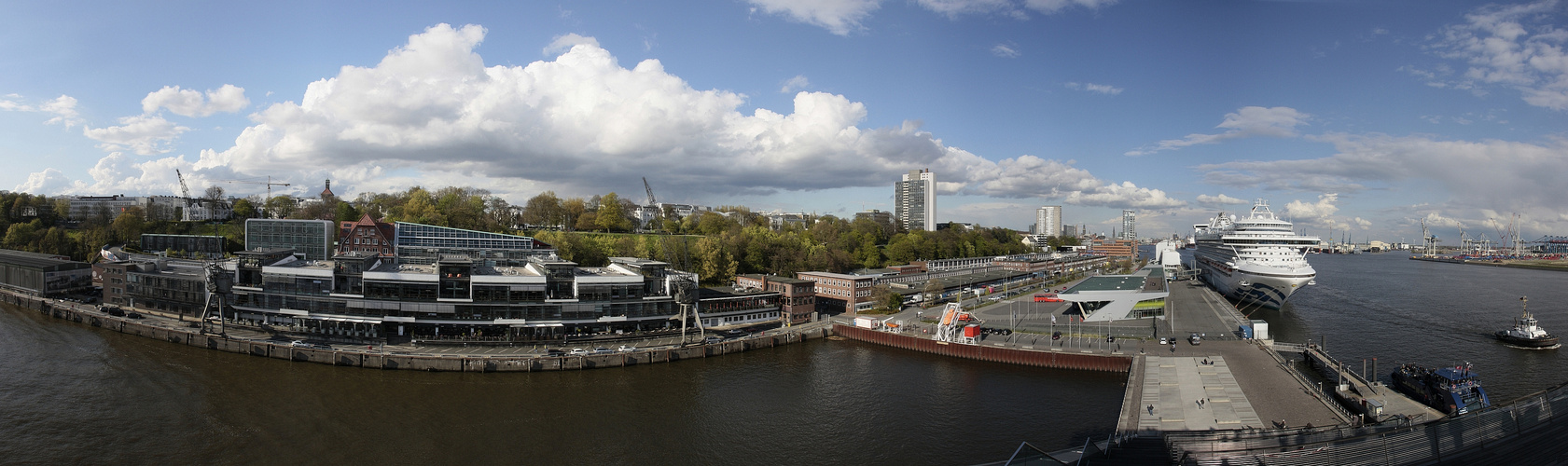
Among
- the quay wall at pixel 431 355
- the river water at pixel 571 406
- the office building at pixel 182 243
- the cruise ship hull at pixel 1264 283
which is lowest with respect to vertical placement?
the river water at pixel 571 406

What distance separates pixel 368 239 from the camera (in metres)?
46.5

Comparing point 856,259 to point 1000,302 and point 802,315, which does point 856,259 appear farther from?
point 802,315

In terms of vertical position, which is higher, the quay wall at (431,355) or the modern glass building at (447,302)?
the modern glass building at (447,302)

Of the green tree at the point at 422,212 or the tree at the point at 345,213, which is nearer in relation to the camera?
the green tree at the point at 422,212

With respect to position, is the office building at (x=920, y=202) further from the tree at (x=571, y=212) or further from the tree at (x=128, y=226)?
the tree at (x=128, y=226)

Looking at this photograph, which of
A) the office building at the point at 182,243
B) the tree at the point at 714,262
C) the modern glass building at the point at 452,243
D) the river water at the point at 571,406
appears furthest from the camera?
the office building at the point at 182,243

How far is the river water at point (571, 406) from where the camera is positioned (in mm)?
17984

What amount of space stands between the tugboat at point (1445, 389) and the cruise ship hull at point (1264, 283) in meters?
21.0

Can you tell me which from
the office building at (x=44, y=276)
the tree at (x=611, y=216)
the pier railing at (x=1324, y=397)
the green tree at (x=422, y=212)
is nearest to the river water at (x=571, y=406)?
the pier railing at (x=1324, y=397)

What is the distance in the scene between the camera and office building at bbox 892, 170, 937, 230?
132250 mm

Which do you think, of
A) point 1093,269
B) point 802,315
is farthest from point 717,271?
point 1093,269

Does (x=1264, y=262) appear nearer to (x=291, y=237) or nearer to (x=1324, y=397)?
(x=1324, y=397)

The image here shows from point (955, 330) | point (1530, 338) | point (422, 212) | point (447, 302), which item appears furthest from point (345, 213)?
point (1530, 338)

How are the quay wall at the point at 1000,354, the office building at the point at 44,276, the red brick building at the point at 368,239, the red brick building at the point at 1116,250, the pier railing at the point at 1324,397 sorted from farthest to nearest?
the red brick building at the point at 1116,250 → the red brick building at the point at 368,239 → the office building at the point at 44,276 → the quay wall at the point at 1000,354 → the pier railing at the point at 1324,397
